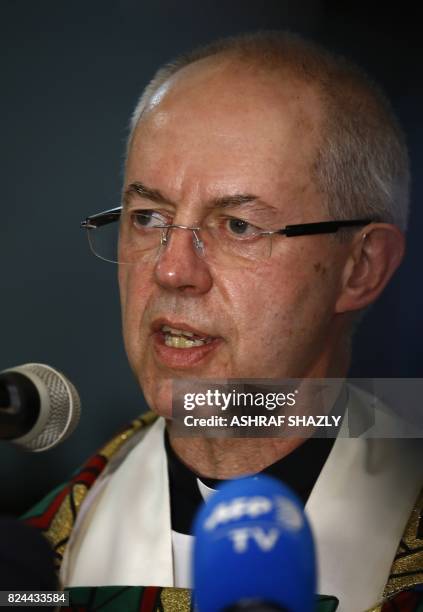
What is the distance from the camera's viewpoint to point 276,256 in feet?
4.19

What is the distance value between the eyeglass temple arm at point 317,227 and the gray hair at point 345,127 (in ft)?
0.05

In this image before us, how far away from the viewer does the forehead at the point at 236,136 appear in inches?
49.1

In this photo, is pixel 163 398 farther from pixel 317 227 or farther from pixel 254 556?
pixel 254 556

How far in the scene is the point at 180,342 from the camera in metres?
Result: 1.30

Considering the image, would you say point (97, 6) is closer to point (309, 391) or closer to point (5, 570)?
point (309, 391)

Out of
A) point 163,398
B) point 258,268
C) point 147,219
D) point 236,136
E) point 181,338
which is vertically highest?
point 236,136

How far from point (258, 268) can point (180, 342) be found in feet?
0.61

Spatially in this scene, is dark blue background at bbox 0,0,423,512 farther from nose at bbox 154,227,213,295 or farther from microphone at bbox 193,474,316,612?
microphone at bbox 193,474,316,612

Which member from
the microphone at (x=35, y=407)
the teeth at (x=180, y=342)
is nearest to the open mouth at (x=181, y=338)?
the teeth at (x=180, y=342)

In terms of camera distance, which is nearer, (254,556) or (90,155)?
(254,556)

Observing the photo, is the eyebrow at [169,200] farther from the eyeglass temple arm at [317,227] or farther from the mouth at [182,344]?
the mouth at [182,344]

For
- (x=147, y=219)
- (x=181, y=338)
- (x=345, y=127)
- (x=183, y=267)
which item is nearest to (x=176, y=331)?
(x=181, y=338)

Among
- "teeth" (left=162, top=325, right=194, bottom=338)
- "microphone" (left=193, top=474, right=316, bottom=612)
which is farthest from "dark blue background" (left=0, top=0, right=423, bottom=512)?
"microphone" (left=193, top=474, right=316, bottom=612)

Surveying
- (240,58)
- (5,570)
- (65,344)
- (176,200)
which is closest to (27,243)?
(65,344)
